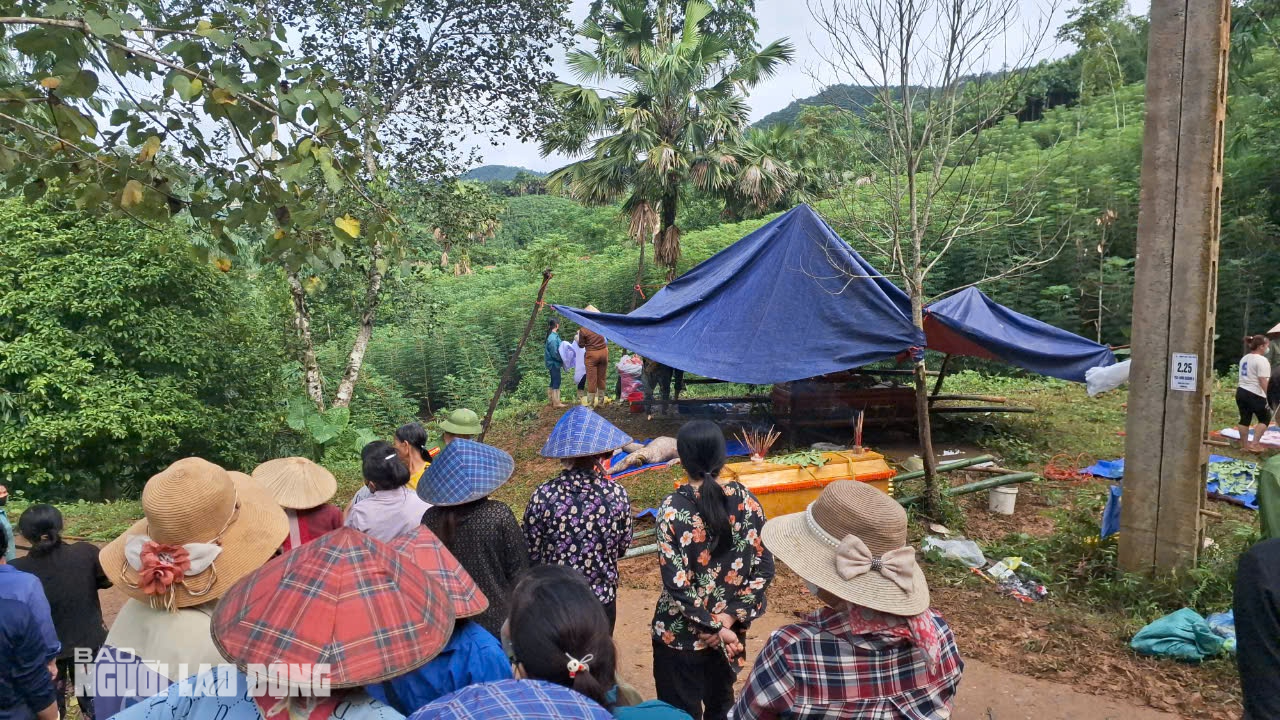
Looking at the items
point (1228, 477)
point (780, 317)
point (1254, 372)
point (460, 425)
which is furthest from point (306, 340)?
point (1254, 372)

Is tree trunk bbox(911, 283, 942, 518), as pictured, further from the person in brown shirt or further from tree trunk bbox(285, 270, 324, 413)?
tree trunk bbox(285, 270, 324, 413)

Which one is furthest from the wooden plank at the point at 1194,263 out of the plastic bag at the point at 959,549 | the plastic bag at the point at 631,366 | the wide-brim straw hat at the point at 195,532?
the plastic bag at the point at 631,366

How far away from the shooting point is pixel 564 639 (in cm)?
154

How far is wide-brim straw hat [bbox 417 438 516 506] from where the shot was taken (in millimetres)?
2641

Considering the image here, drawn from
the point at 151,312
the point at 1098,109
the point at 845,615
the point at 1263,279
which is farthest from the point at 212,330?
the point at 1098,109

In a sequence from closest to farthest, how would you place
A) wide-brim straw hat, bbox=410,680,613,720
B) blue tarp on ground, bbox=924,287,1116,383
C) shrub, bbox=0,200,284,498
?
wide-brim straw hat, bbox=410,680,613,720 → blue tarp on ground, bbox=924,287,1116,383 → shrub, bbox=0,200,284,498

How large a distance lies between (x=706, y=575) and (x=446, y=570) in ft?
3.21

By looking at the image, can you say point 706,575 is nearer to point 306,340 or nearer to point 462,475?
point 462,475

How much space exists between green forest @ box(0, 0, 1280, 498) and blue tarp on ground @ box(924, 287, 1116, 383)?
0.94 metres

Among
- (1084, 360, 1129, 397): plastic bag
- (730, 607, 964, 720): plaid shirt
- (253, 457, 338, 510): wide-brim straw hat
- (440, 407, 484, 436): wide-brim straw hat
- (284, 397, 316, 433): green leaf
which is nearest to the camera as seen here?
(730, 607, 964, 720): plaid shirt

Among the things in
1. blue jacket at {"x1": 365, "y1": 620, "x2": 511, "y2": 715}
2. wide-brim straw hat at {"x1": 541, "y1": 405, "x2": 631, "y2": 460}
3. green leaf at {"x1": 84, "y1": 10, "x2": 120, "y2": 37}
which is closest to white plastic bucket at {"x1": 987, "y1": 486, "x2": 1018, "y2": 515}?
wide-brim straw hat at {"x1": 541, "y1": 405, "x2": 631, "y2": 460}

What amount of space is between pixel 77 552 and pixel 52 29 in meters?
1.90

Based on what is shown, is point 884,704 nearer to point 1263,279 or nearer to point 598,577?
point 598,577

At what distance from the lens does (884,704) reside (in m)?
1.74
